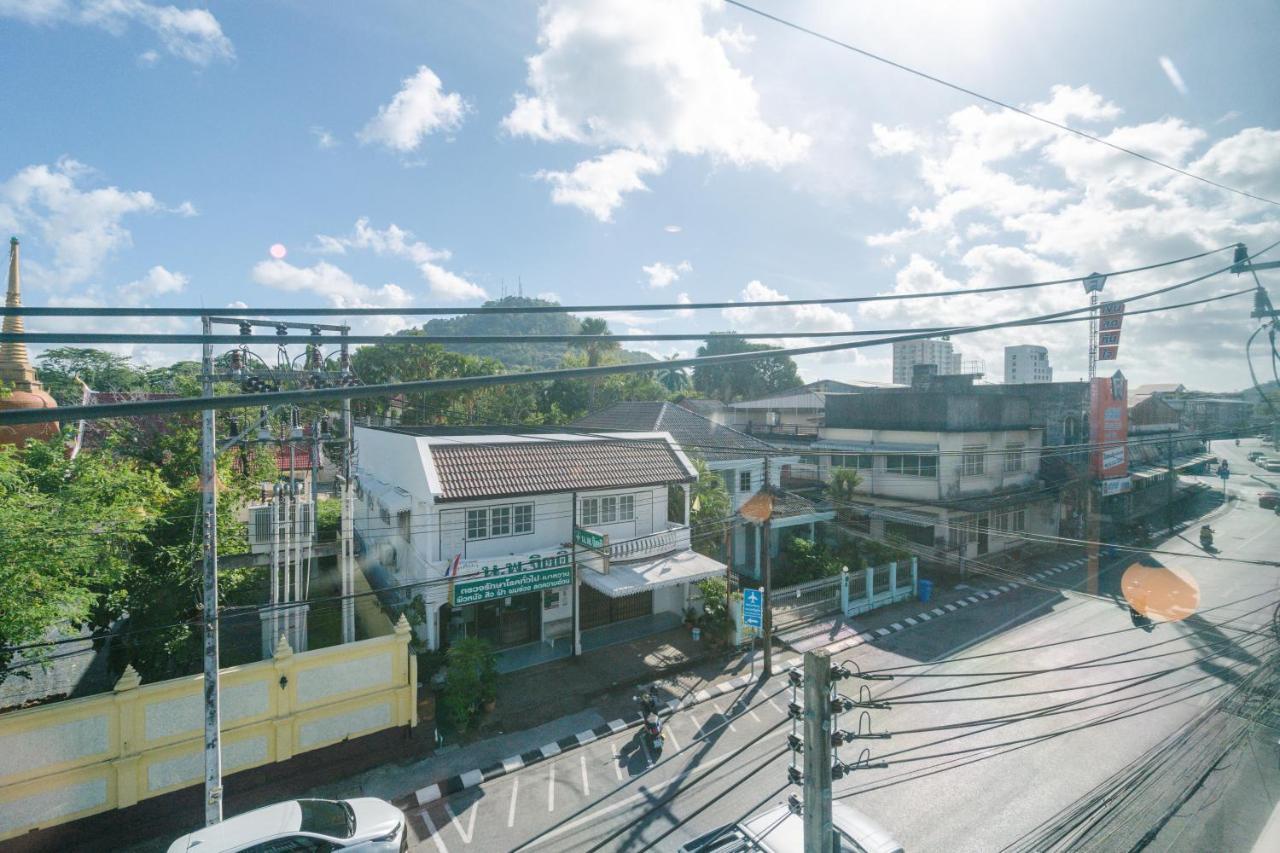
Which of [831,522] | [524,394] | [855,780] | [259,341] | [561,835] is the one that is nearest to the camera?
[259,341]

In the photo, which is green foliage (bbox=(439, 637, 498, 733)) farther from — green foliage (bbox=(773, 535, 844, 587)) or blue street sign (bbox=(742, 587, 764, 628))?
green foliage (bbox=(773, 535, 844, 587))

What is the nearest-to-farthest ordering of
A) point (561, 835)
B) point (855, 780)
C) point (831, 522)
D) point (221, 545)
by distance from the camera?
point (561, 835) → point (855, 780) → point (221, 545) → point (831, 522)

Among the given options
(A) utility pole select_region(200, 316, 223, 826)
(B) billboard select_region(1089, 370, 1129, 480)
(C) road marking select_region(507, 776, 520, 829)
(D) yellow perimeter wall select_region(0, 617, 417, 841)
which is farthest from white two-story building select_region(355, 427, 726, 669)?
(B) billboard select_region(1089, 370, 1129, 480)

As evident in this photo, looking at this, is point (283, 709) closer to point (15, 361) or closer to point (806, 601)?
point (806, 601)

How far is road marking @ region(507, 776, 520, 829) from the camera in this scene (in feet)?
34.8

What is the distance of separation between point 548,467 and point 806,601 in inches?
412

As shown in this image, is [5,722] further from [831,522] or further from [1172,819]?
[831,522]

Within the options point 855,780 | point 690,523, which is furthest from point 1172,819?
point 690,523

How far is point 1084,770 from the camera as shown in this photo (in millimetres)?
11812

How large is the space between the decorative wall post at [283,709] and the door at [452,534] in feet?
16.2

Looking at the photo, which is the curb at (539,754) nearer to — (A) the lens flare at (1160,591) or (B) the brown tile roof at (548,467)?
(B) the brown tile roof at (548,467)

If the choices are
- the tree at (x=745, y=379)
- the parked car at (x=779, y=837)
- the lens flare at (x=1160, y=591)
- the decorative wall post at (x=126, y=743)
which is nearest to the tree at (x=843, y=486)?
the lens flare at (x=1160, y=591)

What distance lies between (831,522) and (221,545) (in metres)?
23.5

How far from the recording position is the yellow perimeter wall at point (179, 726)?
9.59 m
